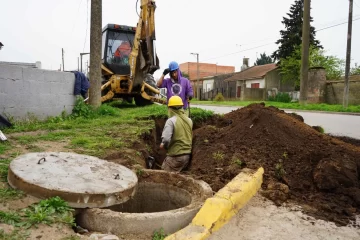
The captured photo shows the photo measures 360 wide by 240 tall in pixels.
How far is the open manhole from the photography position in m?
2.90

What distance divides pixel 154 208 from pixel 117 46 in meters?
9.14

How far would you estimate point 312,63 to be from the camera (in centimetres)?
2923

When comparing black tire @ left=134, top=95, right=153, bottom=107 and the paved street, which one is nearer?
the paved street

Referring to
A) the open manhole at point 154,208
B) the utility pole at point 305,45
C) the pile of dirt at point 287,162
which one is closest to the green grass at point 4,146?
the open manhole at point 154,208

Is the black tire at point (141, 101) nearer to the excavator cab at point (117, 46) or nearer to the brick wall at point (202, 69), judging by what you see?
the excavator cab at point (117, 46)

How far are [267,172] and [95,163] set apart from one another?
229cm

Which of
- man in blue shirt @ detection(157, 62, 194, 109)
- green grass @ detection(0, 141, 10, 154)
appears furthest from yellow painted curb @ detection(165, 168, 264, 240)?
man in blue shirt @ detection(157, 62, 194, 109)

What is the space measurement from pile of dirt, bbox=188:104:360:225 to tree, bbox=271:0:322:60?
25407mm

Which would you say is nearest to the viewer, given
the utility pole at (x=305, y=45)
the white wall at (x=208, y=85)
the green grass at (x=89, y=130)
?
the green grass at (x=89, y=130)

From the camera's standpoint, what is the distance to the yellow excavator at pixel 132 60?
33.5 feet

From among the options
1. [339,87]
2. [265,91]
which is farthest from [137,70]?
[265,91]

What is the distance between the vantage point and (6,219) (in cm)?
244

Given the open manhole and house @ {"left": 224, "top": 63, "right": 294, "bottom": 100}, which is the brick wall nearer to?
house @ {"left": 224, "top": 63, "right": 294, "bottom": 100}

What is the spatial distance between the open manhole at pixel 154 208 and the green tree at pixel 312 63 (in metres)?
25.9
